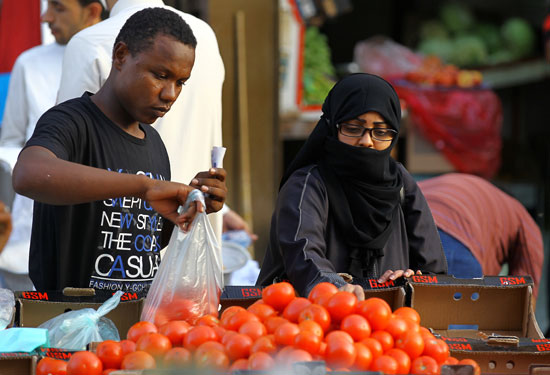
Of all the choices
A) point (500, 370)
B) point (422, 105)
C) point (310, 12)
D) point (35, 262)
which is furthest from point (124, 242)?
point (422, 105)

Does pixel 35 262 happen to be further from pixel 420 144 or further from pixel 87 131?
pixel 420 144

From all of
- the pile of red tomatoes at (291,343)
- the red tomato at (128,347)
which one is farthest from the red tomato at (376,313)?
the red tomato at (128,347)

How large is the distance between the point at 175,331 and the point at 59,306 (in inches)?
18.3

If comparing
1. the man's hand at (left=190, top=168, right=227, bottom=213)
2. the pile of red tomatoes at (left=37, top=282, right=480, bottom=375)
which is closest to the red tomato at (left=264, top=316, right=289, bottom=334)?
the pile of red tomatoes at (left=37, top=282, right=480, bottom=375)

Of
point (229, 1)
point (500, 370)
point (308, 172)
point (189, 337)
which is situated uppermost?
point (229, 1)

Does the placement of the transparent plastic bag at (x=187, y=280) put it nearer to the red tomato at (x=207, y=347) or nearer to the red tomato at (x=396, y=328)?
the red tomato at (x=207, y=347)

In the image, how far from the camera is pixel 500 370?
2.01 metres

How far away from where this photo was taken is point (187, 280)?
207 centimetres

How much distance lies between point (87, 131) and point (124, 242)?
36 centimetres

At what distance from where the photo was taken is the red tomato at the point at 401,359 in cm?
173

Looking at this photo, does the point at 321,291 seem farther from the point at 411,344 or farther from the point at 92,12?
the point at 92,12

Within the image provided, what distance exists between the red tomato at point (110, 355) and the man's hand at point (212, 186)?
0.50m

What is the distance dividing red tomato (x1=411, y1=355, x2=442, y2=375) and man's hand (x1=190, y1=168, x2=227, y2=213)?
709mm

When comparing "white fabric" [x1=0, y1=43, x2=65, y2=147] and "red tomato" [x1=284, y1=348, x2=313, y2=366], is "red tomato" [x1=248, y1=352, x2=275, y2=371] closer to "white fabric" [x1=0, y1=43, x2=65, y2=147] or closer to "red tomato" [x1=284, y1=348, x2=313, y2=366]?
"red tomato" [x1=284, y1=348, x2=313, y2=366]
